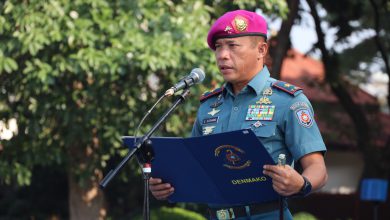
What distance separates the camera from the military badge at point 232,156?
361cm

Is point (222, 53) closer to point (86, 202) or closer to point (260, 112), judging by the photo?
point (260, 112)

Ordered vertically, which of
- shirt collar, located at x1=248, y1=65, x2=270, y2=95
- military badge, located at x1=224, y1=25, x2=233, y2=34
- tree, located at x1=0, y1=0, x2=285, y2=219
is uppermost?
tree, located at x1=0, y1=0, x2=285, y2=219

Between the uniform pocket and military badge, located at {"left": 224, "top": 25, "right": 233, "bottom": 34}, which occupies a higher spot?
military badge, located at {"left": 224, "top": 25, "right": 233, "bottom": 34}

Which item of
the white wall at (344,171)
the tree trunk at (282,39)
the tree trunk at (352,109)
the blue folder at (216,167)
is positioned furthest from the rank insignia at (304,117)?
the white wall at (344,171)

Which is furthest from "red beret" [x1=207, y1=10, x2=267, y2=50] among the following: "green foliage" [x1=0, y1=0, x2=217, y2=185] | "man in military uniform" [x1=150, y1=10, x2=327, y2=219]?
"green foliage" [x1=0, y1=0, x2=217, y2=185]

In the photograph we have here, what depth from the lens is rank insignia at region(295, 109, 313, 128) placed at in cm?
380

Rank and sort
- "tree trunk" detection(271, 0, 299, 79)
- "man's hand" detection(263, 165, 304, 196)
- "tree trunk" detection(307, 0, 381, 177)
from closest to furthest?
"man's hand" detection(263, 165, 304, 196) < "tree trunk" detection(271, 0, 299, 79) < "tree trunk" detection(307, 0, 381, 177)

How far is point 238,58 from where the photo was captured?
3.97 metres

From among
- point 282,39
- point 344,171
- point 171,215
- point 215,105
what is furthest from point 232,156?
point 344,171

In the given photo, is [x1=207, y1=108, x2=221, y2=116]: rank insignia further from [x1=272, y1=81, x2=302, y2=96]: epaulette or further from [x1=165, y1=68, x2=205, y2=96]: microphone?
[x1=272, y1=81, x2=302, y2=96]: epaulette

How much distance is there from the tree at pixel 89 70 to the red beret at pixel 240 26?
4.60m

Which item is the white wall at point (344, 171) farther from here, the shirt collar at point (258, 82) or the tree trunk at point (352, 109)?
the shirt collar at point (258, 82)

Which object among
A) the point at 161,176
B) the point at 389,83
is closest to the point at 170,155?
the point at 161,176

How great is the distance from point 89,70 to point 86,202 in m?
3.34
